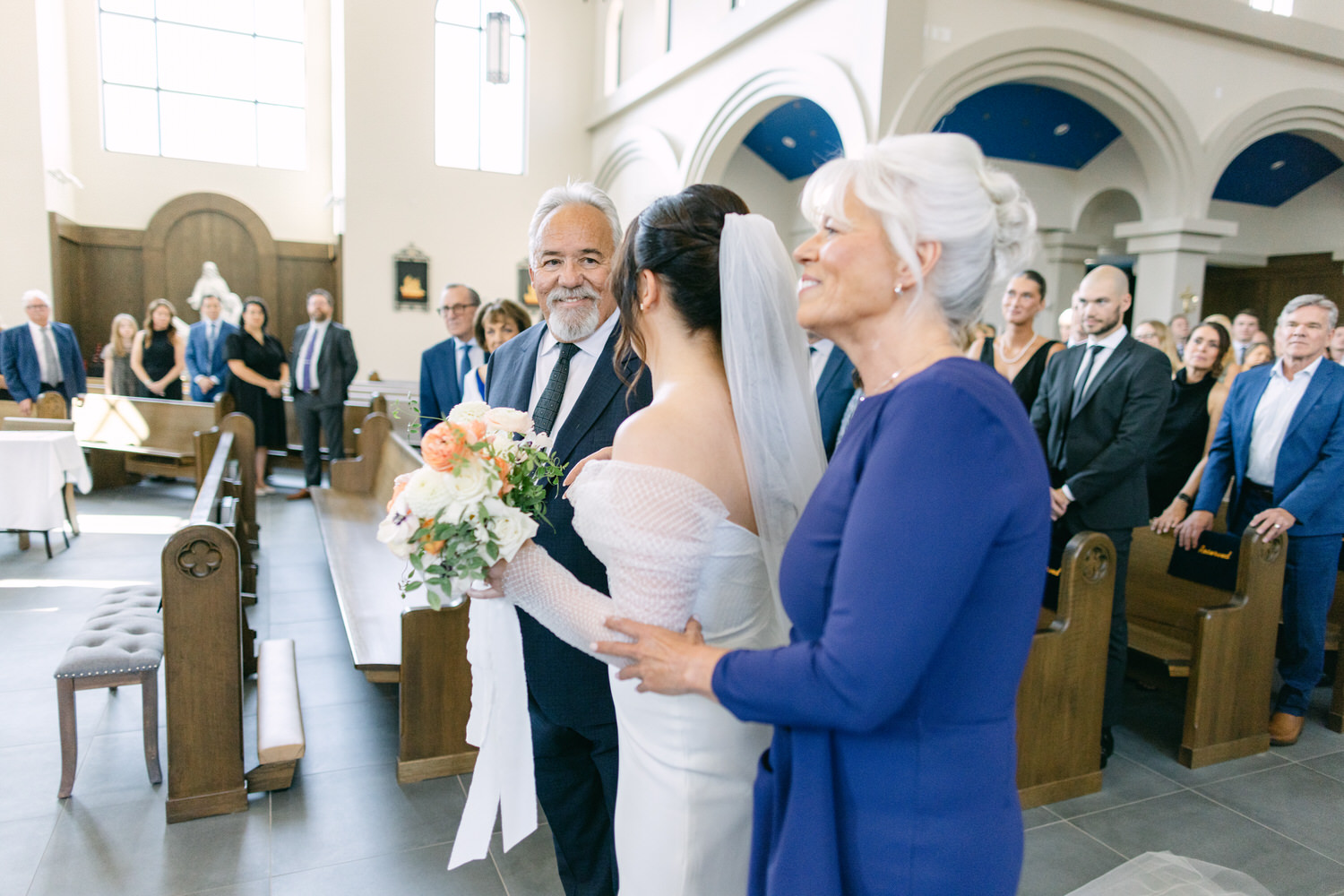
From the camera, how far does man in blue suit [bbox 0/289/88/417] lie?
693cm

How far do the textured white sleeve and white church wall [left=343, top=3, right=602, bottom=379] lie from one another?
11002 millimetres

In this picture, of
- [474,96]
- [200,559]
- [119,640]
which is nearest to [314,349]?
[119,640]

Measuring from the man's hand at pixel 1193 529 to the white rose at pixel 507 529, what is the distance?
10.8 ft

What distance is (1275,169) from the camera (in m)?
10.9

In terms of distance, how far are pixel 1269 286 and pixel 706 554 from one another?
561 inches

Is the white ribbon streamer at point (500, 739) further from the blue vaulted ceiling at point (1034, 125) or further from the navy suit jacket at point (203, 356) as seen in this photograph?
the blue vaulted ceiling at point (1034, 125)

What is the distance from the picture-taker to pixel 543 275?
2.00 metres

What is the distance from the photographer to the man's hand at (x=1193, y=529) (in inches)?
140

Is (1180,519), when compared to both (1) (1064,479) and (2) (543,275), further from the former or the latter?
(2) (543,275)

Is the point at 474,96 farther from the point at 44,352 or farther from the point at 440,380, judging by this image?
the point at 440,380

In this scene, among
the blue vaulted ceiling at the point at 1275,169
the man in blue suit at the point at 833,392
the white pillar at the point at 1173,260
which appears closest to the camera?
the man in blue suit at the point at 833,392

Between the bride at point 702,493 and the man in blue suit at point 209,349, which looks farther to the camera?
the man in blue suit at point 209,349

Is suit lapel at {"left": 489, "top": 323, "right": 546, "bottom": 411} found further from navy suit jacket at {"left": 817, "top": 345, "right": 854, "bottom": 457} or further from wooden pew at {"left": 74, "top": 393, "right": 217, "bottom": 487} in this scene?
wooden pew at {"left": 74, "top": 393, "right": 217, "bottom": 487}

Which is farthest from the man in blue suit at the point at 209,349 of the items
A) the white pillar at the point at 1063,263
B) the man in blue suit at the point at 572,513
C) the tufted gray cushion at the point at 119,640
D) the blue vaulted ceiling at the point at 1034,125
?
the white pillar at the point at 1063,263
